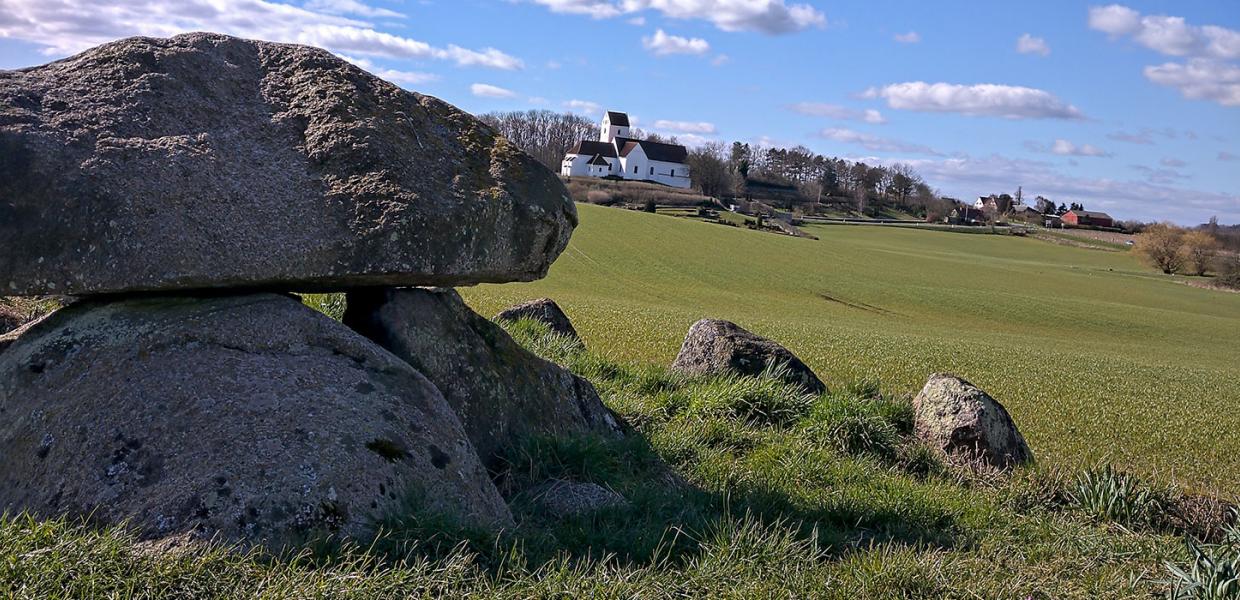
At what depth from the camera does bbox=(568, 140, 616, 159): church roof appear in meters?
147

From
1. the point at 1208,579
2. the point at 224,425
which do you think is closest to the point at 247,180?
the point at 224,425

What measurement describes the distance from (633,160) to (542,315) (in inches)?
5334

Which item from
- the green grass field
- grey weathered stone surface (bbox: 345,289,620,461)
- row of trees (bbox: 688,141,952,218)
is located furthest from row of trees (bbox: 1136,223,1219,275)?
grey weathered stone surface (bbox: 345,289,620,461)

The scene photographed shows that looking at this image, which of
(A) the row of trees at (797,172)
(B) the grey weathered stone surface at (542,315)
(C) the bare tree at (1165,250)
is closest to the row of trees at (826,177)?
(A) the row of trees at (797,172)

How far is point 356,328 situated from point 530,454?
5.56 feet

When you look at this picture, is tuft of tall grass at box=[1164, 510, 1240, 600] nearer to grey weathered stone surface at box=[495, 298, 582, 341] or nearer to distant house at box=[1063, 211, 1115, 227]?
grey weathered stone surface at box=[495, 298, 582, 341]

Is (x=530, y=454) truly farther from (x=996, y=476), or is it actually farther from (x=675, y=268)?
(x=675, y=268)

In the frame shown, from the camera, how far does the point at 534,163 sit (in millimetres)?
7996

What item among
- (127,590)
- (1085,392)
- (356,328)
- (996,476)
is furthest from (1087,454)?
(127,590)

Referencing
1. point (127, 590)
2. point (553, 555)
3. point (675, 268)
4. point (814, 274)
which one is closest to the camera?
point (127, 590)

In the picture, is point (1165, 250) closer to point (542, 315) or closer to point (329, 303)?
point (542, 315)

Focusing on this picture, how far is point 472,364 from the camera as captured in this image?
7.61 metres

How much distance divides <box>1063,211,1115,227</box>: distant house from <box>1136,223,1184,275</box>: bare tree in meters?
63.9

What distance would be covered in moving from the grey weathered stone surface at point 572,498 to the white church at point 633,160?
13694 centimetres
